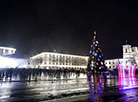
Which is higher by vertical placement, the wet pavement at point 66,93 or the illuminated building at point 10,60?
the illuminated building at point 10,60

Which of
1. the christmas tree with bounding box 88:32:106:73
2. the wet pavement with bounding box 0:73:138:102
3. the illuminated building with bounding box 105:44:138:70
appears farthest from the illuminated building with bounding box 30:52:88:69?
the wet pavement with bounding box 0:73:138:102

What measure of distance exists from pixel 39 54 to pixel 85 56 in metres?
38.6

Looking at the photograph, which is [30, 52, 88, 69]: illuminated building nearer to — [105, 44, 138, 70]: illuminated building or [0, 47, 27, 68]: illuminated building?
[0, 47, 27, 68]: illuminated building

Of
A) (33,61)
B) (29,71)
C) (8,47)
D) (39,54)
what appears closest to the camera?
(29,71)

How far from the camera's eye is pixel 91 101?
611cm

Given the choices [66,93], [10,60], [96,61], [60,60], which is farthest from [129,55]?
[66,93]

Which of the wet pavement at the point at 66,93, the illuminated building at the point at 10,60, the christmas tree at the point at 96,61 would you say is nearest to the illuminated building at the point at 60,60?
the illuminated building at the point at 10,60

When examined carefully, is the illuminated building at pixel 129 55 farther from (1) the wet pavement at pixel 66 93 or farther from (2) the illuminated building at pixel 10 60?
(1) the wet pavement at pixel 66 93

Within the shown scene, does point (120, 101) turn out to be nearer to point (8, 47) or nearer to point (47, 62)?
point (47, 62)

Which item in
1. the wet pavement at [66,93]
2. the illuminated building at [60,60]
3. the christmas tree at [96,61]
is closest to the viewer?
the wet pavement at [66,93]

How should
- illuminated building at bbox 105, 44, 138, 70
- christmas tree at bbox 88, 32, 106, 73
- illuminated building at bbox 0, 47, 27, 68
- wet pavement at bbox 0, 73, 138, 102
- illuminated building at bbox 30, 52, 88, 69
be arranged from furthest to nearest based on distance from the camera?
illuminated building at bbox 30, 52, 88, 69, illuminated building at bbox 105, 44, 138, 70, illuminated building at bbox 0, 47, 27, 68, christmas tree at bbox 88, 32, 106, 73, wet pavement at bbox 0, 73, 138, 102

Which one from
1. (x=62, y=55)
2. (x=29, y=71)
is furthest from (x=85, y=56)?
(x=29, y=71)

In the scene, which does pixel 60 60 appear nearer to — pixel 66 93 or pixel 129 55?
pixel 129 55

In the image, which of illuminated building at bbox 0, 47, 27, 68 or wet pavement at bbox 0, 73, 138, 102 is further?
illuminated building at bbox 0, 47, 27, 68
